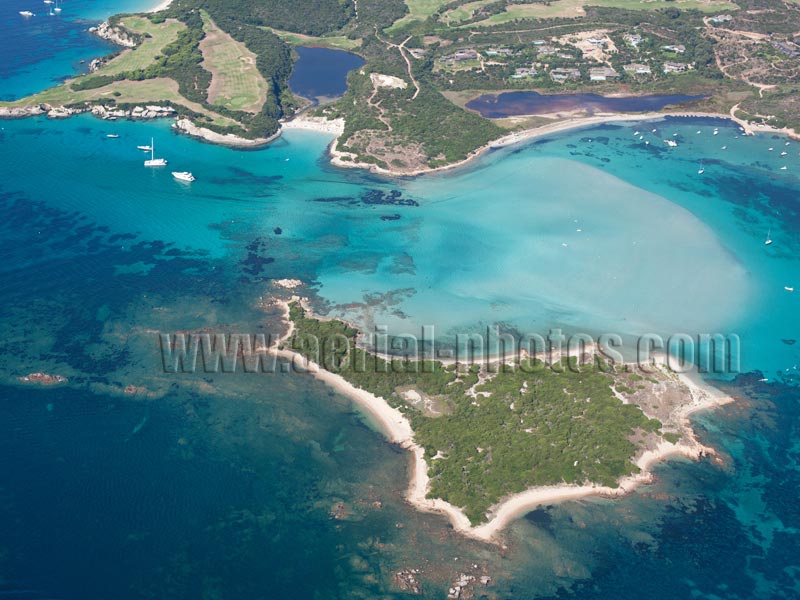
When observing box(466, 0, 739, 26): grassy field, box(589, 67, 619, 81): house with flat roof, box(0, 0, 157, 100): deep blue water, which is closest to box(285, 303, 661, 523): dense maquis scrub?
box(589, 67, 619, 81): house with flat roof

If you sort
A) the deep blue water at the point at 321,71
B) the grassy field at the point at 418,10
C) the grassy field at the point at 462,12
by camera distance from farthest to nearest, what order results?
the grassy field at the point at 462,12 → the grassy field at the point at 418,10 → the deep blue water at the point at 321,71

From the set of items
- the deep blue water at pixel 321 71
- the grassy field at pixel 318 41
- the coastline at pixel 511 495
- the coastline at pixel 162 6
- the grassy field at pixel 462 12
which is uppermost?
the grassy field at pixel 462 12

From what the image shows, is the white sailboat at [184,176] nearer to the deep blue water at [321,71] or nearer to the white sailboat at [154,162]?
the white sailboat at [154,162]

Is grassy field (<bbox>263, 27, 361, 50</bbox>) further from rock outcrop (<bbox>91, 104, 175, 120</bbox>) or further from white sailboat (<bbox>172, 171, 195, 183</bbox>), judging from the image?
white sailboat (<bbox>172, 171, 195, 183</bbox>)

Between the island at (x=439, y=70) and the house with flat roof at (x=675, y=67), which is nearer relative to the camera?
the island at (x=439, y=70)

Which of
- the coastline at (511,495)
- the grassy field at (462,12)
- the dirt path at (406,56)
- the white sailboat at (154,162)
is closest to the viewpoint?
the coastline at (511,495)

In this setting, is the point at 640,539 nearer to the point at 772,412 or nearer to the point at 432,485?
the point at 432,485

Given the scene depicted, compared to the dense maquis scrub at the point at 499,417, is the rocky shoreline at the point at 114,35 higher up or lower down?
higher up

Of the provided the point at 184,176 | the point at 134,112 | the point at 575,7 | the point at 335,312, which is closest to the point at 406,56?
the point at 575,7

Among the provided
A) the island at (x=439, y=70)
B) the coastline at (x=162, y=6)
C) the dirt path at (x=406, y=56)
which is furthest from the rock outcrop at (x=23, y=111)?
the dirt path at (x=406, y=56)
